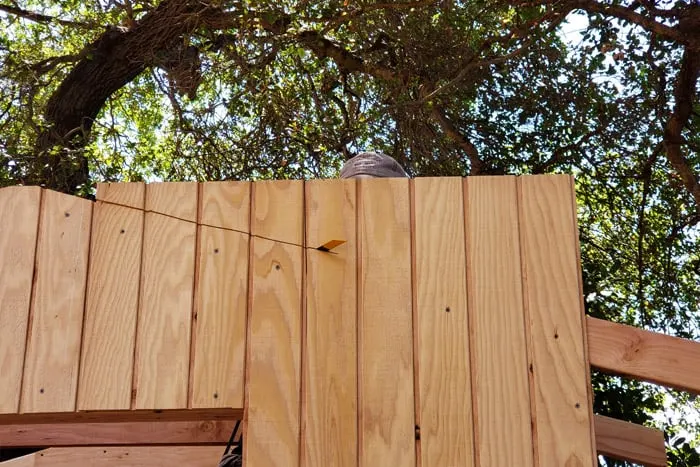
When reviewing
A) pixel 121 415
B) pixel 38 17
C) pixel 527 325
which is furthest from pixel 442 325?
pixel 38 17

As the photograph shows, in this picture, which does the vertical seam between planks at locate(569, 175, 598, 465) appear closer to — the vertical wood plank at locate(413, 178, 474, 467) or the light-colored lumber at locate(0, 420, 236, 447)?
the vertical wood plank at locate(413, 178, 474, 467)

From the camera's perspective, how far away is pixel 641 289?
6066 mm

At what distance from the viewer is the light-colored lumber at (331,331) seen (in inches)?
93.6

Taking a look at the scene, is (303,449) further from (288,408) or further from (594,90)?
(594,90)

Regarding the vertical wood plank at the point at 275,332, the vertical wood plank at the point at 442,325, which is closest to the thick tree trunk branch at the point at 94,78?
the vertical wood plank at the point at 275,332

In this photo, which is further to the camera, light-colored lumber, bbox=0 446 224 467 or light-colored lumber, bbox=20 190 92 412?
light-colored lumber, bbox=0 446 224 467

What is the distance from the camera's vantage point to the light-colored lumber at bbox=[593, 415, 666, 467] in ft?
10.0

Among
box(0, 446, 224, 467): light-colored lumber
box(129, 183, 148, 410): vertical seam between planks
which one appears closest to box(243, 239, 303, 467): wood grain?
box(129, 183, 148, 410): vertical seam between planks

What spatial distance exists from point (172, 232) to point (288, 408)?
645mm

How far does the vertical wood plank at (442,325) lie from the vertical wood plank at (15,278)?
1.16 metres

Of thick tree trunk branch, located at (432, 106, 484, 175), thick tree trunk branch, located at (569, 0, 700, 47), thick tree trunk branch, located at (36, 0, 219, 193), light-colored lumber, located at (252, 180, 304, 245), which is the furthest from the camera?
thick tree trunk branch, located at (432, 106, 484, 175)

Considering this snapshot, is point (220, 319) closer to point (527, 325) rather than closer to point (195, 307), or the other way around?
point (195, 307)

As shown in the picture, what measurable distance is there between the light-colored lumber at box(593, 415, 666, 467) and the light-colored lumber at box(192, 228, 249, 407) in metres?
1.40

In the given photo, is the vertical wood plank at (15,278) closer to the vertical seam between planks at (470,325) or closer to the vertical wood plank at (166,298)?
the vertical wood plank at (166,298)
